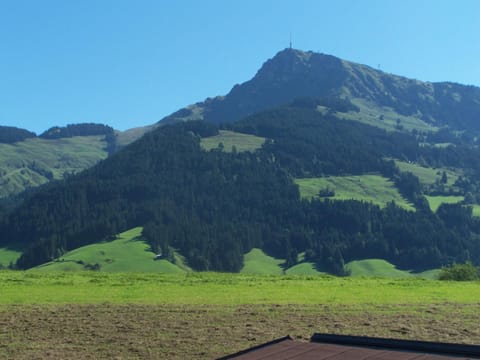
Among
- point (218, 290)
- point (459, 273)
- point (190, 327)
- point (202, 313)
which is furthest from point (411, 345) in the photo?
point (459, 273)

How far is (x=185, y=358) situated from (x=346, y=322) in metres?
9.01

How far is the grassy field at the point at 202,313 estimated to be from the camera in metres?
22.1

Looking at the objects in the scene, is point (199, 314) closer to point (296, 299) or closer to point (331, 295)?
point (296, 299)

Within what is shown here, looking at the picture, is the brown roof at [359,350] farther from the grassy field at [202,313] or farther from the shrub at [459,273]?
the shrub at [459,273]

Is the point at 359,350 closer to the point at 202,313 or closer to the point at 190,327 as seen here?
the point at 190,327

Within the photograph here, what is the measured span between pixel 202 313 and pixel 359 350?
18.7 metres

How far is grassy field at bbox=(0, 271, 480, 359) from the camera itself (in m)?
22.1

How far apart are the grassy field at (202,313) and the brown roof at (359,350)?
10041 millimetres

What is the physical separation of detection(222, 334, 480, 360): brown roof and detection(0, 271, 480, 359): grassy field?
10.0 meters

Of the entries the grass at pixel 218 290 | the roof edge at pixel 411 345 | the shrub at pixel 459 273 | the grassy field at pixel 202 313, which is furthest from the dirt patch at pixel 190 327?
the shrub at pixel 459 273

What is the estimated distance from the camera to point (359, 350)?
33.7ft

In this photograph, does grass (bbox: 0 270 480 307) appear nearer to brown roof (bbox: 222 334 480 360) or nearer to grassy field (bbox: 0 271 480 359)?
grassy field (bbox: 0 271 480 359)

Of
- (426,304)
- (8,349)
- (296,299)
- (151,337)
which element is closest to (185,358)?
(151,337)

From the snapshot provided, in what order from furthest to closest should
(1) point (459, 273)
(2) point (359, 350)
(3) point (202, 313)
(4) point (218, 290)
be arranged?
(1) point (459, 273) → (4) point (218, 290) → (3) point (202, 313) → (2) point (359, 350)
